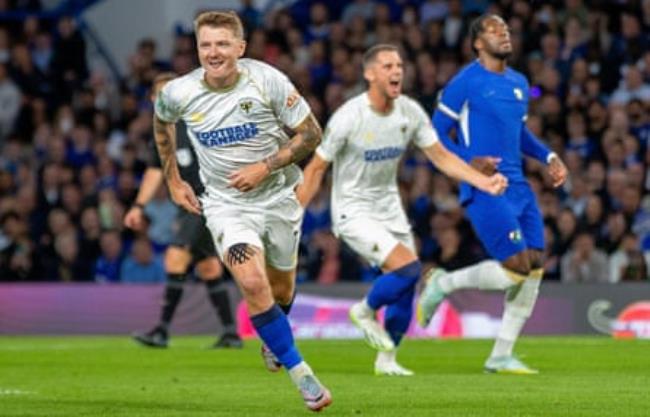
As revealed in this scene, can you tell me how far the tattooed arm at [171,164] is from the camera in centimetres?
1112

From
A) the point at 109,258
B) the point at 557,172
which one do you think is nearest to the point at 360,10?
the point at 109,258

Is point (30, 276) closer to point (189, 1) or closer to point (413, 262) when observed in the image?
point (189, 1)

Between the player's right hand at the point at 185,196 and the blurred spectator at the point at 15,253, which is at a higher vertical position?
the player's right hand at the point at 185,196

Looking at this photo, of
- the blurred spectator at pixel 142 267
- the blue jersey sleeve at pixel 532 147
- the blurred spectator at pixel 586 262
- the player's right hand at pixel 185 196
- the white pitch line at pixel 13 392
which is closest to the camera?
the player's right hand at pixel 185 196

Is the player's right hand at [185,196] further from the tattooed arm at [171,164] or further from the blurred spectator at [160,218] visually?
the blurred spectator at [160,218]

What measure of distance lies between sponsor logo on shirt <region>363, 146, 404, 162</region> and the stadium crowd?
6.89 metres

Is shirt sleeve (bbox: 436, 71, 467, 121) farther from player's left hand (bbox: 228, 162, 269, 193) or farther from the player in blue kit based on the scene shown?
player's left hand (bbox: 228, 162, 269, 193)

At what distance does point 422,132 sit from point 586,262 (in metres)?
7.73

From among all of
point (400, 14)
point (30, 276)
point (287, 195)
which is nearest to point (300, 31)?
point (400, 14)

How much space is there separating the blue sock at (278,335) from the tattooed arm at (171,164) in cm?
129

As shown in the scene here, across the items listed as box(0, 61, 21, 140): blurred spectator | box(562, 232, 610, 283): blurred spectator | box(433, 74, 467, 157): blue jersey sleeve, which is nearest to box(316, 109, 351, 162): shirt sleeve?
box(433, 74, 467, 157): blue jersey sleeve

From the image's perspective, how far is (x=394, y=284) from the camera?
1330 cm

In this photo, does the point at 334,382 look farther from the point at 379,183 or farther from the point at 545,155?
the point at 545,155

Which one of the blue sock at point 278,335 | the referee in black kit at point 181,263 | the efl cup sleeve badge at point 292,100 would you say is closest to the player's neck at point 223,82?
the efl cup sleeve badge at point 292,100
